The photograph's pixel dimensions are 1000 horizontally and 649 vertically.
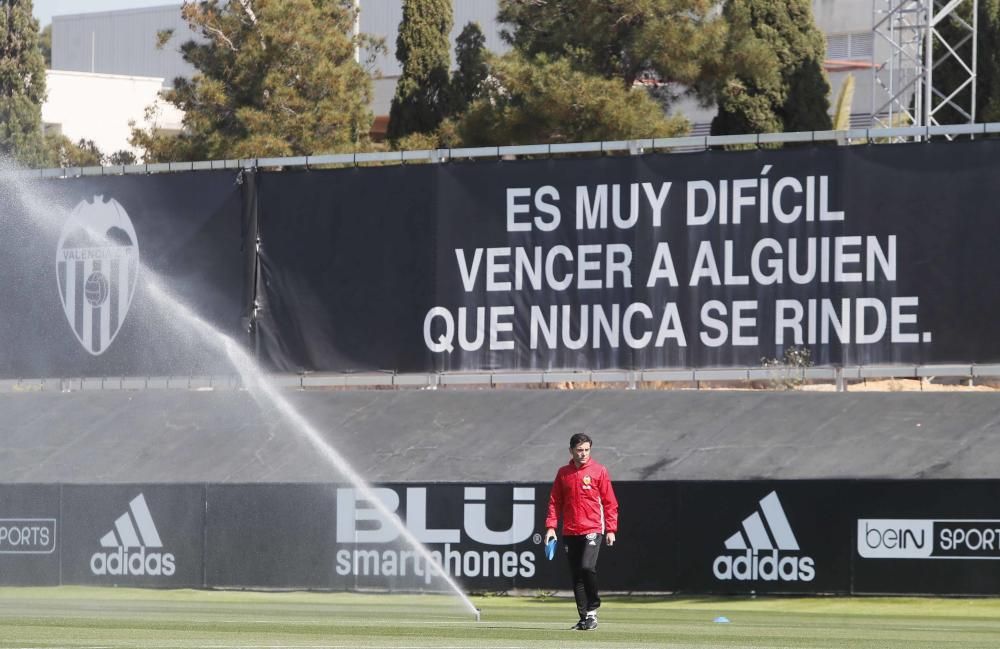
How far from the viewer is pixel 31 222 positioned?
2464 centimetres

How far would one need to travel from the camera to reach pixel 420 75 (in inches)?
1548

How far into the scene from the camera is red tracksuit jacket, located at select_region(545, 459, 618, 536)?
46.9 feet

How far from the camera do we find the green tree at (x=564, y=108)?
31562 mm

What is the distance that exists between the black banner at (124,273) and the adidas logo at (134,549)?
10.2 ft

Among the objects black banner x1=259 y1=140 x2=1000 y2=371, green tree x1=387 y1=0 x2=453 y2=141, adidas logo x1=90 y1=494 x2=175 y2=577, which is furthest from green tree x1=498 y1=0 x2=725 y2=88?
adidas logo x1=90 y1=494 x2=175 y2=577

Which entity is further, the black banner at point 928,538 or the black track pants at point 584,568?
the black banner at point 928,538

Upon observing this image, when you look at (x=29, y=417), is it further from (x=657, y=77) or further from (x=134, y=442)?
(x=657, y=77)

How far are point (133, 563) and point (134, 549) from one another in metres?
0.19

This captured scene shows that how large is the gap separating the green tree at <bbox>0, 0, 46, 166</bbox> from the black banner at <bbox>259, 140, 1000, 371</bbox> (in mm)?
24454

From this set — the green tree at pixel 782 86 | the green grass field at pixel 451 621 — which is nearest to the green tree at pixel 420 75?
the green tree at pixel 782 86

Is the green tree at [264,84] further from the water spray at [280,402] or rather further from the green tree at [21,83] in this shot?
the water spray at [280,402]

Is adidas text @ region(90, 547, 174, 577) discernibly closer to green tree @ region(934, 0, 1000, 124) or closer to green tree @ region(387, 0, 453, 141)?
green tree @ region(387, 0, 453, 141)

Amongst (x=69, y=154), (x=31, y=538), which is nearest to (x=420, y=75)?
(x=69, y=154)

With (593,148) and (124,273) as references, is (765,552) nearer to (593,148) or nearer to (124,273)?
(593,148)
